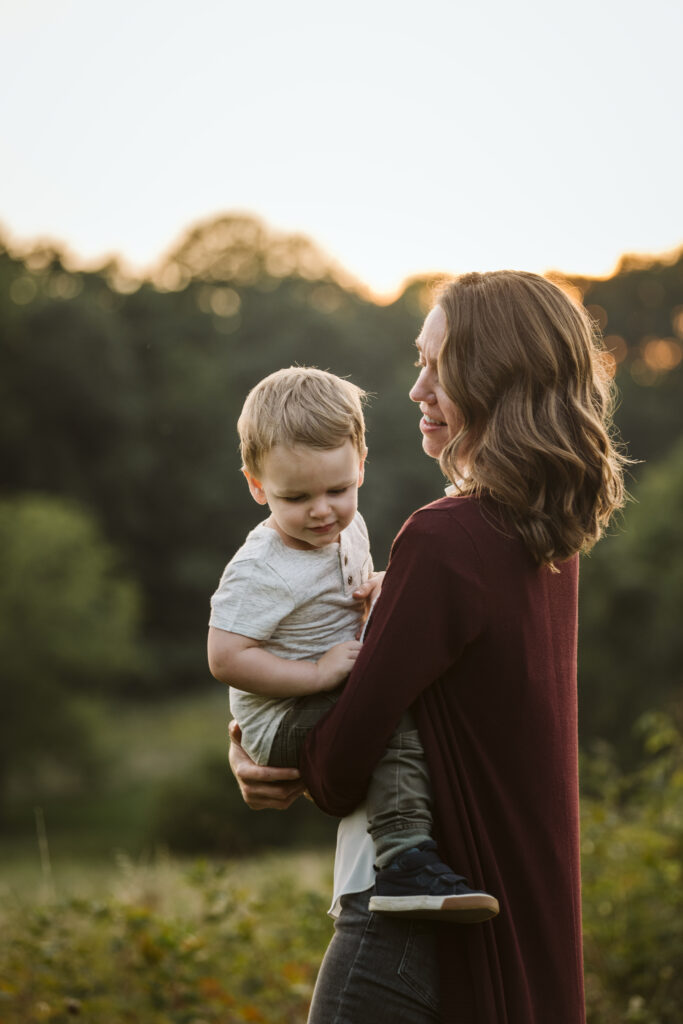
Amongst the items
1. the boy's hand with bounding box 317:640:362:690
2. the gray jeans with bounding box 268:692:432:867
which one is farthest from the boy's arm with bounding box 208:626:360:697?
the gray jeans with bounding box 268:692:432:867

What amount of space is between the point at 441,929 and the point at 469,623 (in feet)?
1.84

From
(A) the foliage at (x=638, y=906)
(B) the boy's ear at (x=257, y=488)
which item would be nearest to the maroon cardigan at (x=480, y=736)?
(B) the boy's ear at (x=257, y=488)

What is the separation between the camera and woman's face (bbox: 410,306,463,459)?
7.09 ft

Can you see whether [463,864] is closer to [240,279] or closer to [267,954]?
[267,954]

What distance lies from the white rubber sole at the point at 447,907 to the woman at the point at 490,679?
77 mm

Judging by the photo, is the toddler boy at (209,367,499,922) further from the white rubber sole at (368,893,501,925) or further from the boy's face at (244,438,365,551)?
the white rubber sole at (368,893,501,925)

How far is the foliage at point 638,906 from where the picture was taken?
407 cm

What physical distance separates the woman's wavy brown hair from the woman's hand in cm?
69

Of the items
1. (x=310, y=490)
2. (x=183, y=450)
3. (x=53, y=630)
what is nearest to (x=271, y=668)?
(x=310, y=490)

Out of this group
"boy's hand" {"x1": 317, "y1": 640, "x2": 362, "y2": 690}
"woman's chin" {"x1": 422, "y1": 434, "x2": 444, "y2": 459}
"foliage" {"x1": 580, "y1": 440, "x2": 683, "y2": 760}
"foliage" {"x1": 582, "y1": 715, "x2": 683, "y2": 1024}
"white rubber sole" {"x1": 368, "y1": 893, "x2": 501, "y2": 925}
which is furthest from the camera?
"foliage" {"x1": 580, "y1": 440, "x2": 683, "y2": 760}

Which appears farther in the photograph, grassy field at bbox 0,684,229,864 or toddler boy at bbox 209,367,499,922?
grassy field at bbox 0,684,229,864

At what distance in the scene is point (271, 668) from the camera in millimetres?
2141

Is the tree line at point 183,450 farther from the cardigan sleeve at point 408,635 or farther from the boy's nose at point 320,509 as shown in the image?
the cardigan sleeve at point 408,635

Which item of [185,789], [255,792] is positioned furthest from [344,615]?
[185,789]
